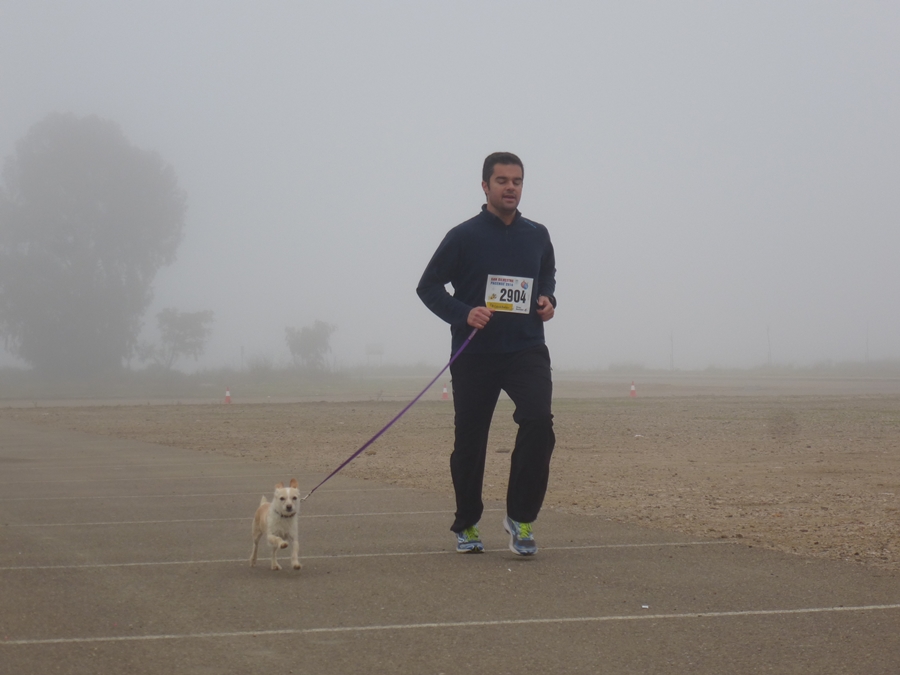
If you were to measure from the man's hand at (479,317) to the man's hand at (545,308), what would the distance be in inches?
16.7

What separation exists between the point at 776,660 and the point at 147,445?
15.9m

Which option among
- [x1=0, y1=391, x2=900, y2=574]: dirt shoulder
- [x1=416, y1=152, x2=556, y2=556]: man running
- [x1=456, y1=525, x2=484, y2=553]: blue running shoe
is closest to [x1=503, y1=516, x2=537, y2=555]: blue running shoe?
[x1=416, y1=152, x2=556, y2=556]: man running

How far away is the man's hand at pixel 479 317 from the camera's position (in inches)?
250

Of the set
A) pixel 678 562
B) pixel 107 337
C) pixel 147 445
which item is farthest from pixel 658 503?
pixel 107 337

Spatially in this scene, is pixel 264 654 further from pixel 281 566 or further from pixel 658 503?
pixel 658 503

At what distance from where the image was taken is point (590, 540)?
731 cm

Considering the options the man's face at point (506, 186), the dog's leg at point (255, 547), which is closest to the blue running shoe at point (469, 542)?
the dog's leg at point (255, 547)

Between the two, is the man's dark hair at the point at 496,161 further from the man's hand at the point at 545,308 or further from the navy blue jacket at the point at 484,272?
the man's hand at the point at 545,308

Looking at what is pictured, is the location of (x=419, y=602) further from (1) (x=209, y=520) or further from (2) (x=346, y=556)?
(1) (x=209, y=520)

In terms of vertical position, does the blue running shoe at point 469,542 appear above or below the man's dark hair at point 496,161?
below

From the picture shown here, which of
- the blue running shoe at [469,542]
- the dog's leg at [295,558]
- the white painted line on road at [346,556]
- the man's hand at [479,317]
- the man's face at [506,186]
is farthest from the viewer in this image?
the blue running shoe at [469,542]

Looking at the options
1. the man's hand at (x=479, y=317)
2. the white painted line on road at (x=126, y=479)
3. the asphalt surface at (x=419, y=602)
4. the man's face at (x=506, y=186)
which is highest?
the man's face at (x=506, y=186)

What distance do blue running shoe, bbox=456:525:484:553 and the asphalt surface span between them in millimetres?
72

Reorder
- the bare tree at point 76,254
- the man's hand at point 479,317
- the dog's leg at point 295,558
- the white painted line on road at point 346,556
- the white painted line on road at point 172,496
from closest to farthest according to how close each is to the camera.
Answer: the dog's leg at point 295,558
the man's hand at point 479,317
the white painted line on road at point 346,556
the white painted line on road at point 172,496
the bare tree at point 76,254
